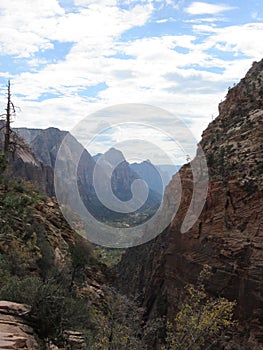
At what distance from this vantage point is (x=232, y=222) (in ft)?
77.7

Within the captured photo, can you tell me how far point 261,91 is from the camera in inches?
1200

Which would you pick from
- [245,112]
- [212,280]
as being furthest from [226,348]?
[245,112]

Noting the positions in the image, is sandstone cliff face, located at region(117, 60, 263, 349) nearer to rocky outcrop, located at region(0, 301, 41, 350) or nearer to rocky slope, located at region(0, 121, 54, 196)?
rocky outcrop, located at region(0, 301, 41, 350)

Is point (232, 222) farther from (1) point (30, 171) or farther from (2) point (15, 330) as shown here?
(1) point (30, 171)

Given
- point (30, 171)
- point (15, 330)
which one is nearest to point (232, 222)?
point (15, 330)

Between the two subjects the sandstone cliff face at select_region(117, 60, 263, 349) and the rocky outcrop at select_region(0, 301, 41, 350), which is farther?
the sandstone cliff face at select_region(117, 60, 263, 349)

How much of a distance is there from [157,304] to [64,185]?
13980 millimetres

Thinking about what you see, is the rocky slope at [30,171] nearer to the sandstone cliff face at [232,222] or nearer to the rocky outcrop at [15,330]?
the sandstone cliff face at [232,222]

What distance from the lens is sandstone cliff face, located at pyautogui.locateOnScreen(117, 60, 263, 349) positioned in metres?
20.8

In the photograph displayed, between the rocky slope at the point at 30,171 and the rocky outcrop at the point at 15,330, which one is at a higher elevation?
the rocky slope at the point at 30,171

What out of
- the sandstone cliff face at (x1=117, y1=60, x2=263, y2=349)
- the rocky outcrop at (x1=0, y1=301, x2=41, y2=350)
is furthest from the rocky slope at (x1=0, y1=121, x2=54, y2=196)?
the rocky outcrop at (x1=0, y1=301, x2=41, y2=350)

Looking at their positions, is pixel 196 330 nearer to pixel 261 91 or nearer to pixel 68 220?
pixel 68 220

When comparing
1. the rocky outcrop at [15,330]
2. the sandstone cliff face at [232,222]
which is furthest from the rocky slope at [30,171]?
the rocky outcrop at [15,330]

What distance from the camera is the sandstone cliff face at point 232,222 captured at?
68.1 ft
